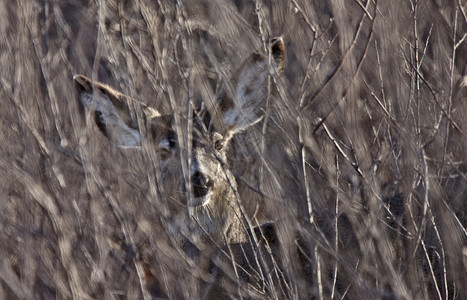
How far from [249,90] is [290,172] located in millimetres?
623

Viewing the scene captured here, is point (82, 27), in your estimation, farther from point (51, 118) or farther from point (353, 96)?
point (353, 96)

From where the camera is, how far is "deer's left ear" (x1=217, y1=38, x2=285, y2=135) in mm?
3830

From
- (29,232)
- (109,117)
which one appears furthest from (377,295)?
(109,117)

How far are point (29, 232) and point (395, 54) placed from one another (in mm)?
2107

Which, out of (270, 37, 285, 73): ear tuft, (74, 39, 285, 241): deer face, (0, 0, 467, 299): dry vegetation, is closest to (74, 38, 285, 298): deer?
(74, 39, 285, 241): deer face

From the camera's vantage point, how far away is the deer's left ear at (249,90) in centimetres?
383

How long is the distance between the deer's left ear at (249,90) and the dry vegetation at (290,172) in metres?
0.10

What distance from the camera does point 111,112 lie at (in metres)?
5.12

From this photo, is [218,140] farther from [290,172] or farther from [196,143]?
[290,172]

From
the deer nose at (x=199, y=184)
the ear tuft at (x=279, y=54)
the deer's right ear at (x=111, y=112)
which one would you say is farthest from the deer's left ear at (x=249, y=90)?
the deer's right ear at (x=111, y=112)

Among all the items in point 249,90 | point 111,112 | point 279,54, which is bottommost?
point 111,112

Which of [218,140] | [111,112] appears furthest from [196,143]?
[111,112]

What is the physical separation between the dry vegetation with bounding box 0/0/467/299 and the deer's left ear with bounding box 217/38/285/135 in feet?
0.33

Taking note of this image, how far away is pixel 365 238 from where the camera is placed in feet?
10.2
